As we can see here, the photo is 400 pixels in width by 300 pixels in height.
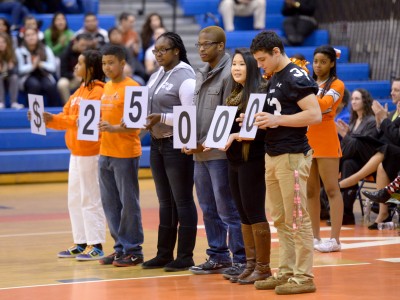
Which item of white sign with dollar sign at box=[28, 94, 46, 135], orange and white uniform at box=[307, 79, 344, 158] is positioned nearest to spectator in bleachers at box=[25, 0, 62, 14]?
white sign with dollar sign at box=[28, 94, 46, 135]

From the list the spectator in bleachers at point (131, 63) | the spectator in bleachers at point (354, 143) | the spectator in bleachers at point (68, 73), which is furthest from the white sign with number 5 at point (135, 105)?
the spectator in bleachers at point (68, 73)

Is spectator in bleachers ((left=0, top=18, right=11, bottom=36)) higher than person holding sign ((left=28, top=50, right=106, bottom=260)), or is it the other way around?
spectator in bleachers ((left=0, top=18, right=11, bottom=36))

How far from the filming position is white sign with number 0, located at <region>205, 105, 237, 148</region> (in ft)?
22.5

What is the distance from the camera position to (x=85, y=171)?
331 inches

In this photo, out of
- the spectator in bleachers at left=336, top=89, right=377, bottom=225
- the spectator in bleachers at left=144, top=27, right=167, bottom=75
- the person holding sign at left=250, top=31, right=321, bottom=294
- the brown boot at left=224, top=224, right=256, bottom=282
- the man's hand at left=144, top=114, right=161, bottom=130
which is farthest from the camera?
the spectator in bleachers at left=144, top=27, right=167, bottom=75

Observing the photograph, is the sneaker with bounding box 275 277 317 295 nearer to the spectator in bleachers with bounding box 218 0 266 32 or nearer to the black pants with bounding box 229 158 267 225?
the black pants with bounding box 229 158 267 225

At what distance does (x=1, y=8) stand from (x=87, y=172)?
10.1m

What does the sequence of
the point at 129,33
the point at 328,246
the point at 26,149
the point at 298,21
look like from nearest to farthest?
the point at 328,246 < the point at 26,149 < the point at 129,33 < the point at 298,21

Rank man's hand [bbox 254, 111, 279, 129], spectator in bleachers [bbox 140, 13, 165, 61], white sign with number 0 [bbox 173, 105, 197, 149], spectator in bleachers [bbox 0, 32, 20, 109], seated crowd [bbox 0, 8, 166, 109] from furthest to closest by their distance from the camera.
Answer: spectator in bleachers [bbox 140, 13, 165, 61] → seated crowd [bbox 0, 8, 166, 109] → spectator in bleachers [bbox 0, 32, 20, 109] → white sign with number 0 [bbox 173, 105, 197, 149] → man's hand [bbox 254, 111, 279, 129]

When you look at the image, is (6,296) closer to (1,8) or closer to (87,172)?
(87,172)

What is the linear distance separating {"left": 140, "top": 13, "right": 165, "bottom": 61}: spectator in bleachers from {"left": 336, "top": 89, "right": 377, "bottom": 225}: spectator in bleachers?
23.2ft

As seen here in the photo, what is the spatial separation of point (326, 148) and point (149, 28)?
31.2 ft

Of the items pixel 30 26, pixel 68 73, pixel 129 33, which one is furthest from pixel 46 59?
pixel 129 33

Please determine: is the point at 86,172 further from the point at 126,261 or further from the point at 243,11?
the point at 243,11
